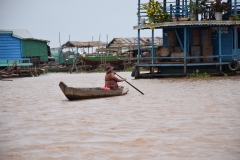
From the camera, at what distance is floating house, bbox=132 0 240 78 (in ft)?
73.3

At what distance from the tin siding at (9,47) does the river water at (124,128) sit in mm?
20826

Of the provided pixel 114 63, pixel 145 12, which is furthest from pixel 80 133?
pixel 114 63

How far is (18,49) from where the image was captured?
120ft

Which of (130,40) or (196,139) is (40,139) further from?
(130,40)

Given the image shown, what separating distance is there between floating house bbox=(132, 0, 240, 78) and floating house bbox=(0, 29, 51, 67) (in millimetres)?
12179

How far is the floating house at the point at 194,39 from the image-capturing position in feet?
73.3

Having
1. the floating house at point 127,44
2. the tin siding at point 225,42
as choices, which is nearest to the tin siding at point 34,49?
the floating house at point 127,44

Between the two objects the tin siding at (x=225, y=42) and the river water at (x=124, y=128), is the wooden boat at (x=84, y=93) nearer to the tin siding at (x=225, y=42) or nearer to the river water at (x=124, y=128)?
the river water at (x=124, y=128)

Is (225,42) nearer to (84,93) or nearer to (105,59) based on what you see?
(84,93)

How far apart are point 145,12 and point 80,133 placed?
15.0m

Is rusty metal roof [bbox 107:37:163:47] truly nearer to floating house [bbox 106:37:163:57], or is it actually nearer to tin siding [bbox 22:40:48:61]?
floating house [bbox 106:37:163:57]

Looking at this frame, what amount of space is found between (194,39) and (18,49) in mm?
17269

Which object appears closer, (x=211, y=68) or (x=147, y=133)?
(x=147, y=133)

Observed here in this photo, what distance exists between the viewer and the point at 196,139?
26.0 feet
